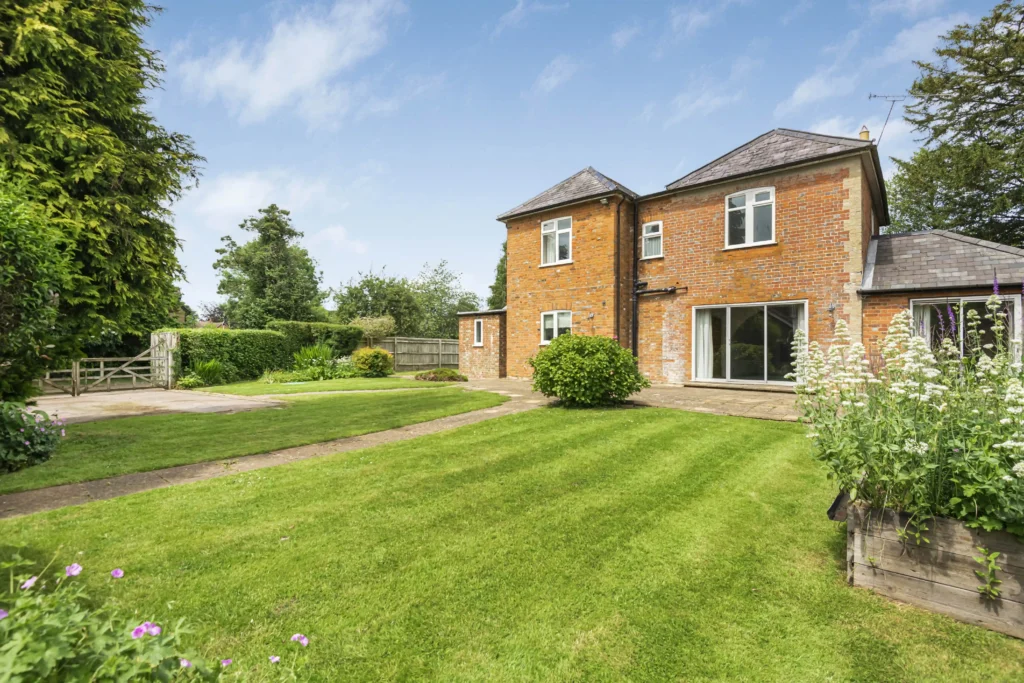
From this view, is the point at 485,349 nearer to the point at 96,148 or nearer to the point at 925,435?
the point at 96,148

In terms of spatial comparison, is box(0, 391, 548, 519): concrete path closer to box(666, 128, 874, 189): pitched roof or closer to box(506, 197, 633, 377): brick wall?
box(506, 197, 633, 377): brick wall

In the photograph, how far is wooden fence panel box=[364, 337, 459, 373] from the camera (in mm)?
24125

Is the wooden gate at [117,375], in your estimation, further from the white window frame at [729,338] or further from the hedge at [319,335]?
the white window frame at [729,338]

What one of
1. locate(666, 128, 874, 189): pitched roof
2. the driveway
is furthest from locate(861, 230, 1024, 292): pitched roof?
the driveway

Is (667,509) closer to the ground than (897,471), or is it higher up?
closer to the ground

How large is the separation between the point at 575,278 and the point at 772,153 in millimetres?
6422

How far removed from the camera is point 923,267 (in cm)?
1020

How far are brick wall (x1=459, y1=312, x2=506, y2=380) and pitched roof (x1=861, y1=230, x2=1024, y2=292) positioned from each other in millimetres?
11440

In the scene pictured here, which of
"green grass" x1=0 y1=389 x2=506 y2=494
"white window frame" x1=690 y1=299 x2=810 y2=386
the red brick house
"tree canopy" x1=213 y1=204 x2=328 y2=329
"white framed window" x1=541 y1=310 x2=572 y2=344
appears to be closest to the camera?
"green grass" x1=0 y1=389 x2=506 y2=494

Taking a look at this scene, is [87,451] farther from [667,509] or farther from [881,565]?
[881,565]

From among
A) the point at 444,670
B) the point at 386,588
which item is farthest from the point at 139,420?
the point at 444,670

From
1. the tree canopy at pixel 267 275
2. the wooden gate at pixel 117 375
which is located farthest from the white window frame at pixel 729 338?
the tree canopy at pixel 267 275

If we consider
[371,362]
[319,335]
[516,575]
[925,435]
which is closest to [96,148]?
[516,575]

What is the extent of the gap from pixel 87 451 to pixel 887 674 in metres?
8.25
